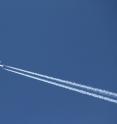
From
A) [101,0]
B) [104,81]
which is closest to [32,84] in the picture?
[104,81]

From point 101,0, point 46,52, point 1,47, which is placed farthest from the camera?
point 101,0

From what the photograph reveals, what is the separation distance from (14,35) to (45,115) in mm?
470

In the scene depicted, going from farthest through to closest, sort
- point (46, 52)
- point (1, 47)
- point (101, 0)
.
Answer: point (101, 0)
point (46, 52)
point (1, 47)

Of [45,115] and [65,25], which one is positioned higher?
[65,25]

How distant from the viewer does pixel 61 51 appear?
237cm

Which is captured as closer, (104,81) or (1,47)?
(1,47)

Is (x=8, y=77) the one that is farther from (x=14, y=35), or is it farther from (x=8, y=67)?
(x=14, y=35)

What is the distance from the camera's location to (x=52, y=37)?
2344mm

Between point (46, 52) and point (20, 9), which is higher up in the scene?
point (20, 9)

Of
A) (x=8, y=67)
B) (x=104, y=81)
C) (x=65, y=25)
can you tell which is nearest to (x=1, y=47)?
(x=8, y=67)

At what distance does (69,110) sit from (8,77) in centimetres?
43

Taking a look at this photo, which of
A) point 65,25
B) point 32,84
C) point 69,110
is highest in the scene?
point 65,25

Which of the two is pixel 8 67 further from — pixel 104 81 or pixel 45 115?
pixel 104 81

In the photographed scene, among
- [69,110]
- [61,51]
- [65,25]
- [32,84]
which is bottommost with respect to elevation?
[69,110]
